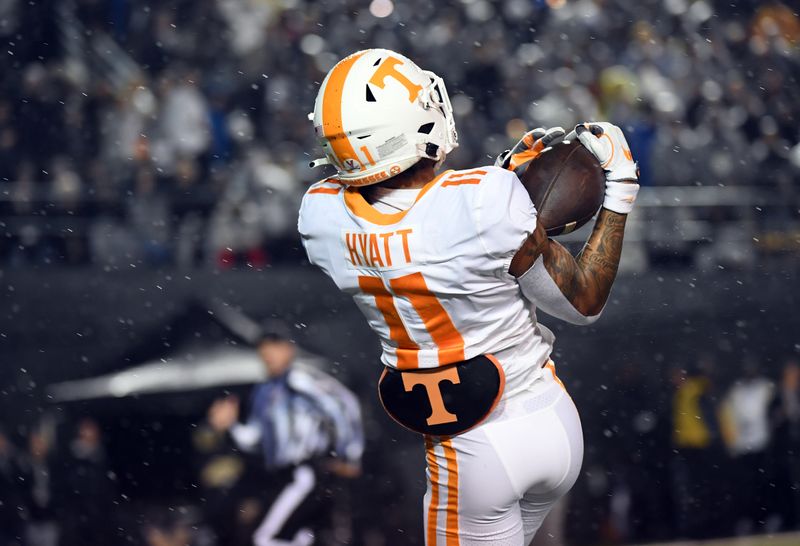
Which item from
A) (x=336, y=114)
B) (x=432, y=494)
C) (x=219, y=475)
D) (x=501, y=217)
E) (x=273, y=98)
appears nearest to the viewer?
(x=501, y=217)

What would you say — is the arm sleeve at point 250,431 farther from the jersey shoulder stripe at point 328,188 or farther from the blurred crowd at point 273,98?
the jersey shoulder stripe at point 328,188

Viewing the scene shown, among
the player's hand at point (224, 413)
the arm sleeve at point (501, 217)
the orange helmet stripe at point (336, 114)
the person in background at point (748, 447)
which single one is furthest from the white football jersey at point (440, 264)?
the person in background at point (748, 447)

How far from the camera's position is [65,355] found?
221 inches

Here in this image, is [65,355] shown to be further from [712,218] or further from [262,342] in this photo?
[712,218]

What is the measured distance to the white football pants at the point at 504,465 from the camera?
2160 millimetres

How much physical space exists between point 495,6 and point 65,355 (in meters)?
3.72

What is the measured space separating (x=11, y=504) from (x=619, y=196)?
421 cm

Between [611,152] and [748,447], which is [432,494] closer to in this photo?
[611,152]

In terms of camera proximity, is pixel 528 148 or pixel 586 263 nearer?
pixel 586 263

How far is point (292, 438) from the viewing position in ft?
17.8

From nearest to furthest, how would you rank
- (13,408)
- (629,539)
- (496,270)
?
(496,270)
(13,408)
(629,539)

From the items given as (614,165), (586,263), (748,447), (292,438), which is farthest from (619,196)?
(748,447)

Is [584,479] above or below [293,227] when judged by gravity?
below

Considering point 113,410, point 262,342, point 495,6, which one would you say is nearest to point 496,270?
point 262,342
